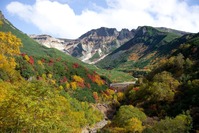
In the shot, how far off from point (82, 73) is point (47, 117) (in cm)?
13244

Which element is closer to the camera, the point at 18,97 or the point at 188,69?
the point at 18,97

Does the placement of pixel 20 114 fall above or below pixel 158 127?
above

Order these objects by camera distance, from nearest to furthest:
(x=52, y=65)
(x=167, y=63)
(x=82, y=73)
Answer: (x=167, y=63)
(x=52, y=65)
(x=82, y=73)

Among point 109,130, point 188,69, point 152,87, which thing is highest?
point 188,69

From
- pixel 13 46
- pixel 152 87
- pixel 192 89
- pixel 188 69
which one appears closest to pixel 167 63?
pixel 188 69

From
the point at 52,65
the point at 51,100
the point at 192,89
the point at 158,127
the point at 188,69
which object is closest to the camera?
the point at 51,100

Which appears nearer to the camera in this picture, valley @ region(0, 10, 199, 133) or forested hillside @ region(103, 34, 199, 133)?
valley @ region(0, 10, 199, 133)

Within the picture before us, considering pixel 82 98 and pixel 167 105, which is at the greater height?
pixel 167 105

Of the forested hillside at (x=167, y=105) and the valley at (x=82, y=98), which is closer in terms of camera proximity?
the valley at (x=82, y=98)

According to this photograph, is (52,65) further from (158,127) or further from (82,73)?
(158,127)

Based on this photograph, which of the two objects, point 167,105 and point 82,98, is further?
point 82,98

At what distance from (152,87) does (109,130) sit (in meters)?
39.5

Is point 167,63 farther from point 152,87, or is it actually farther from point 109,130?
point 109,130

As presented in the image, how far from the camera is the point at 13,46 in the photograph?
43.5 metres
